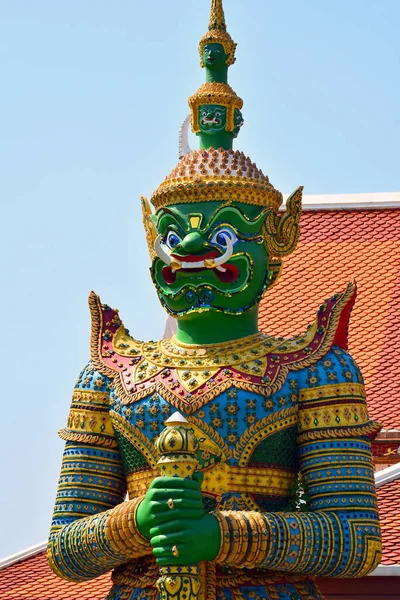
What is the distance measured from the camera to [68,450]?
914 centimetres

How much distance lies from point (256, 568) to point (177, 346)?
4.49 feet

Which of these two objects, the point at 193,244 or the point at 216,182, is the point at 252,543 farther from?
the point at 216,182

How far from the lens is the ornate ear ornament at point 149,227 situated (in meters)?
9.44

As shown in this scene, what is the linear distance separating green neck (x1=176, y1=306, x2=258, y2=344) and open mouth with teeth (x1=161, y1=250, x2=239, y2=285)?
219 mm

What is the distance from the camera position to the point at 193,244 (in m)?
8.97

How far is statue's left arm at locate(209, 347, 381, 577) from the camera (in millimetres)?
8336

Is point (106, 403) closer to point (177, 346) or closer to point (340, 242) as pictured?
Answer: point (177, 346)

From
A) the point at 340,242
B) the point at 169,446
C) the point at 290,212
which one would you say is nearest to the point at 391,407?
the point at 340,242

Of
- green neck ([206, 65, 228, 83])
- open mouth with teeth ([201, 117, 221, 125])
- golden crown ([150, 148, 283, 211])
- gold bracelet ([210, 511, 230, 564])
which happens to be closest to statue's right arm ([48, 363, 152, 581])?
gold bracelet ([210, 511, 230, 564])

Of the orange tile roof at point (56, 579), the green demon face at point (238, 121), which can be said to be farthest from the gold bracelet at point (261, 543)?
the orange tile roof at point (56, 579)

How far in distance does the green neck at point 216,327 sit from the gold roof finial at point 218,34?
1.56m

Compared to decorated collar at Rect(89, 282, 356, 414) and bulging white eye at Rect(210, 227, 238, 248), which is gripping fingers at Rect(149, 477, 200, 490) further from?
bulging white eye at Rect(210, 227, 238, 248)

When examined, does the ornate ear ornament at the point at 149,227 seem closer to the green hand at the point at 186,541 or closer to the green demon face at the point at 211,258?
the green demon face at the point at 211,258

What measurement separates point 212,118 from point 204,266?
3.28 ft
